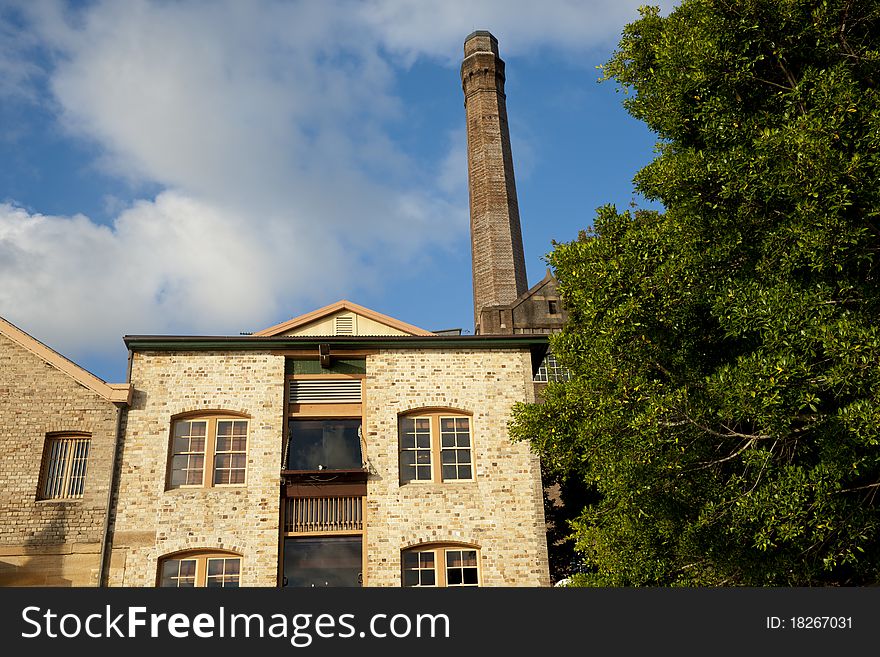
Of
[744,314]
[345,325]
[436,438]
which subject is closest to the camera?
[744,314]

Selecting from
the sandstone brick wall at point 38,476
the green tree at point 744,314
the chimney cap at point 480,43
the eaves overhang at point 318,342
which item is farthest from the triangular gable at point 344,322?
the chimney cap at point 480,43

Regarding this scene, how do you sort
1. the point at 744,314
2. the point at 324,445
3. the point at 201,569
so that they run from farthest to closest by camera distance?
the point at 324,445 → the point at 201,569 → the point at 744,314

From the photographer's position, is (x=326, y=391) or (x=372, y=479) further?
(x=326, y=391)

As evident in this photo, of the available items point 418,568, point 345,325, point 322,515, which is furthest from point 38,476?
point 418,568

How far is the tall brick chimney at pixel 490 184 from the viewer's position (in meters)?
38.3

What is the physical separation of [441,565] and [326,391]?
17.3 feet

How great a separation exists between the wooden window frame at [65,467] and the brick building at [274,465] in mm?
43

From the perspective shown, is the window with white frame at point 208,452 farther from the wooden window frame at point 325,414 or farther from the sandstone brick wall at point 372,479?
the wooden window frame at point 325,414

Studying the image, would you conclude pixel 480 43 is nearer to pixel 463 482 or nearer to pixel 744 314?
pixel 463 482

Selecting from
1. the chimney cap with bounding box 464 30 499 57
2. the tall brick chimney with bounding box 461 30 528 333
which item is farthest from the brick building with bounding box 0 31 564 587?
the chimney cap with bounding box 464 30 499 57

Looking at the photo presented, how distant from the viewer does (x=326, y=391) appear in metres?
20.1
